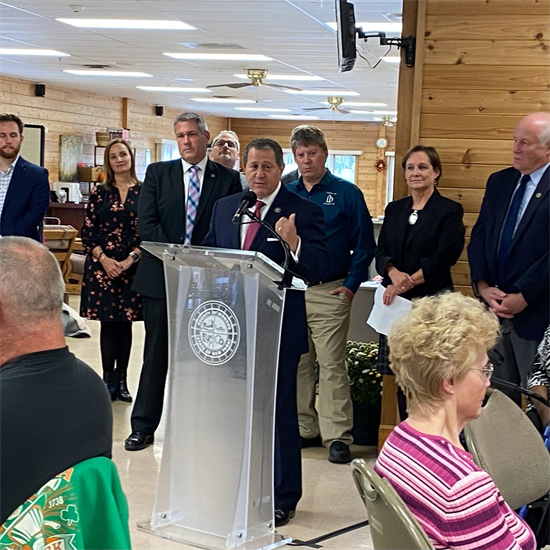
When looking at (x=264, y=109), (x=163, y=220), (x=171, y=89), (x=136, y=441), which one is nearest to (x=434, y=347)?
(x=163, y=220)

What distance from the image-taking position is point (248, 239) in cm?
354

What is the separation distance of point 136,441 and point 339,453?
3.31 ft

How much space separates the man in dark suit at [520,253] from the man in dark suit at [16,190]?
2524 mm

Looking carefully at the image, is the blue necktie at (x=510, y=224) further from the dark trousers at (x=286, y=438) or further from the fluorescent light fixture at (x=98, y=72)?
the fluorescent light fixture at (x=98, y=72)

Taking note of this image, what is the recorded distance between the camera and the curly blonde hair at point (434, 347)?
6.34 feet

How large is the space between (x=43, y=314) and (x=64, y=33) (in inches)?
301

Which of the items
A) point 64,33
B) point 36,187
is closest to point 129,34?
point 64,33

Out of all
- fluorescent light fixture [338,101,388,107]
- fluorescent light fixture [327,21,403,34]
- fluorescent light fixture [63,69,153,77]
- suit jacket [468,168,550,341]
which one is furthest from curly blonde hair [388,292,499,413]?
fluorescent light fixture [338,101,388,107]

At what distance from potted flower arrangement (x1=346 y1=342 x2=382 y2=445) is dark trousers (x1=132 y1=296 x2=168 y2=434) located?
1025mm

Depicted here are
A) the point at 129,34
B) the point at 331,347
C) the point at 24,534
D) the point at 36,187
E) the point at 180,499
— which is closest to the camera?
the point at 24,534

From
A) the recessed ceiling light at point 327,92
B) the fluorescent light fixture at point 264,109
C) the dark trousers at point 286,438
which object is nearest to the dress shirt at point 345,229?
the dark trousers at point 286,438

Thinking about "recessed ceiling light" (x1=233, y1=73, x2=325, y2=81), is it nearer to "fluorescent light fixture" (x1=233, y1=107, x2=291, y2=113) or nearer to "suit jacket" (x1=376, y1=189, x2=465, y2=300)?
"fluorescent light fixture" (x1=233, y1=107, x2=291, y2=113)

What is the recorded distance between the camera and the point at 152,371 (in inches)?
176

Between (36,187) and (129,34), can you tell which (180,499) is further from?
(129,34)
